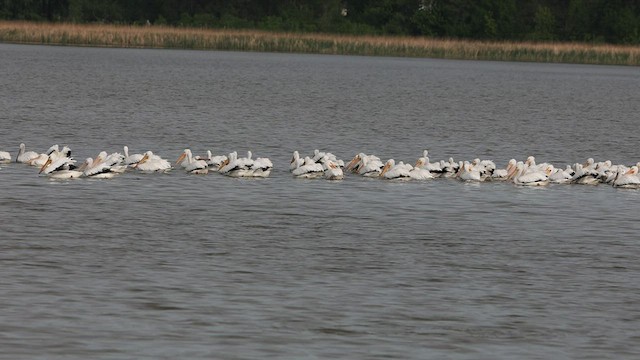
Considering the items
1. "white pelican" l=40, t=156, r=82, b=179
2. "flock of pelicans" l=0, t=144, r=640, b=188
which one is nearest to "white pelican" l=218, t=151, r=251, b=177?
"flock of pelicans" l=0, t=144, r=640, b=188

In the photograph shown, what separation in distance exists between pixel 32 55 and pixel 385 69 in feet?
75.6

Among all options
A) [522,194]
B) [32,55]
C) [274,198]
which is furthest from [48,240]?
[32,55]

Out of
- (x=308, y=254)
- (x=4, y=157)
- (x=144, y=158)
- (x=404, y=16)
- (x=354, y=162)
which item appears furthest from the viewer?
(x=404, y=16)

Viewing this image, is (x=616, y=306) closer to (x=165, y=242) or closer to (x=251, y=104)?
(x=165, y=242)

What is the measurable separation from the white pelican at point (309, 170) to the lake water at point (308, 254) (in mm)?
203

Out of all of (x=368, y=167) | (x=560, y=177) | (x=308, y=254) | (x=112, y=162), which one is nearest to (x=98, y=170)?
(x=112, y=162)

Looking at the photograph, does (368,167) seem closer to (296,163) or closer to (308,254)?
(296,163)

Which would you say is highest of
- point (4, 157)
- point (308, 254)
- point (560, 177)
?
point (308, 254)

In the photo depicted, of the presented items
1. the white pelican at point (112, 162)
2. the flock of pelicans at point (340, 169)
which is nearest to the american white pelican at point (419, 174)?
the flock of pelicans at point (340, 169)

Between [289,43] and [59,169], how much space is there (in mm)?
72153

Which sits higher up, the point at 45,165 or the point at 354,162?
the point at 45,165

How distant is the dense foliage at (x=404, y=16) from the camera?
10869 cm

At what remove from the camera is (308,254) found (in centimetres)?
1728

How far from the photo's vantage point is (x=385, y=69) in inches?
3457
